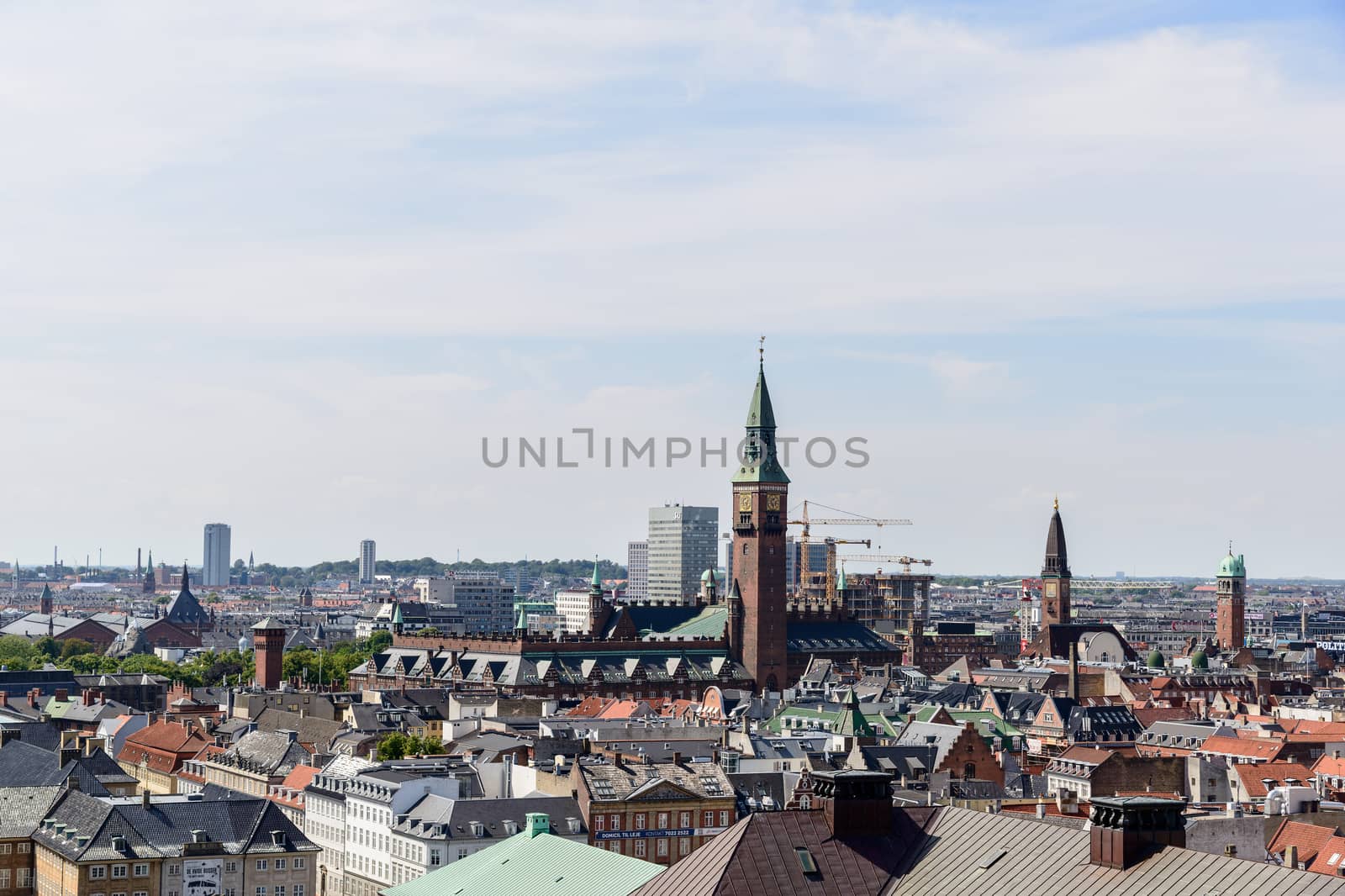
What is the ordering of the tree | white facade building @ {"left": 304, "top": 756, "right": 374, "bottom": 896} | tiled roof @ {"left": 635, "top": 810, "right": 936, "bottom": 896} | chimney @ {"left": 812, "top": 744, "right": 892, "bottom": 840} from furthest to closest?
the tree, white facade building @ {"left": 304, "top": 756, "right": 374, "bottom": 896}, chimney @ {"left": 812, "top": 744, "right": 892, "bottom": 840}, tiled roof @ {"left": 635, "top": 810, "right": 936, "bottom": 896}

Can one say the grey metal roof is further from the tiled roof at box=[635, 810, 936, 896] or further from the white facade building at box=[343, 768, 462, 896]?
the white facade building at box=[343, 768, 462, 896]

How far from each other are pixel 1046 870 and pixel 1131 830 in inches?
128

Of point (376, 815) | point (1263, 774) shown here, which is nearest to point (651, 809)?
point (376, 815)

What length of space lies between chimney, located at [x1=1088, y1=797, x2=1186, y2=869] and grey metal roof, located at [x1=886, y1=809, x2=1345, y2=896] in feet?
1.09

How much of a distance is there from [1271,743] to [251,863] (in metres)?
79.9

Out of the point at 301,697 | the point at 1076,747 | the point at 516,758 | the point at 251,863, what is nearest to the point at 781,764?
the point at 516,758

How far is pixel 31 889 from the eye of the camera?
111375 mm

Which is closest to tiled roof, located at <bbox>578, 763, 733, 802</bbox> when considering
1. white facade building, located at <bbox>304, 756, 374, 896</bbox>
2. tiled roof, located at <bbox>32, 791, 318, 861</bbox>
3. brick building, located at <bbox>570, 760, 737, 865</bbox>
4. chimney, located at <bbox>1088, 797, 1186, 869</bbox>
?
brick building, located at <bbox>570, 760, 737, 865</bbox>

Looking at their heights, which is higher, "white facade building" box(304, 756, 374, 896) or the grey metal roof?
the grey metal roof

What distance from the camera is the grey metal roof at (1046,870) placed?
56.9 metres

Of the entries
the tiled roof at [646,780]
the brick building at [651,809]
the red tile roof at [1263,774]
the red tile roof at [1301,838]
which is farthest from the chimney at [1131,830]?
the red tile roof at [1263,774]

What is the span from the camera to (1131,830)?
5984cm

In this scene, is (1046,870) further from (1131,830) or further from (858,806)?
(858,806)

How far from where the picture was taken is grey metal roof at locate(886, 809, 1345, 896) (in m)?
56.9
